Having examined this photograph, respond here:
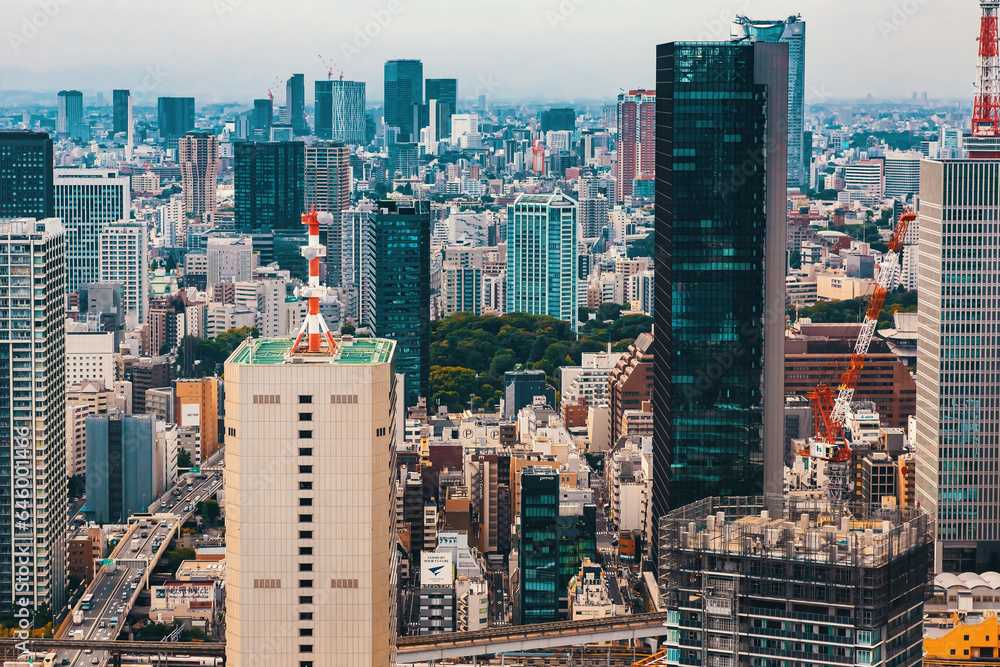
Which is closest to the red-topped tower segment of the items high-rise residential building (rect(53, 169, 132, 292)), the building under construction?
the building under construction

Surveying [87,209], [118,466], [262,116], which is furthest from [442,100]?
[118,466]

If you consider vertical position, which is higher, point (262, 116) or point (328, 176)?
point (262, 116)

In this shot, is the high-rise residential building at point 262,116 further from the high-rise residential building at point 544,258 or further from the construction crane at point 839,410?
the construction crane at point 839,410

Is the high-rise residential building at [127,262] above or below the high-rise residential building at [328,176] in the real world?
below

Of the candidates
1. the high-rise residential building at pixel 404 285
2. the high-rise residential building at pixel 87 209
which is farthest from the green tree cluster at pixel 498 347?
the high-rise residential building at pixel 87 209

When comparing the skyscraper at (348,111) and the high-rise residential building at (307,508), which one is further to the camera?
the skyscraper at (348,111)

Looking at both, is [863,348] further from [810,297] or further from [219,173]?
[219,173]

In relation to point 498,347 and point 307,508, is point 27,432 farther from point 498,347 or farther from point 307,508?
point 498,347
